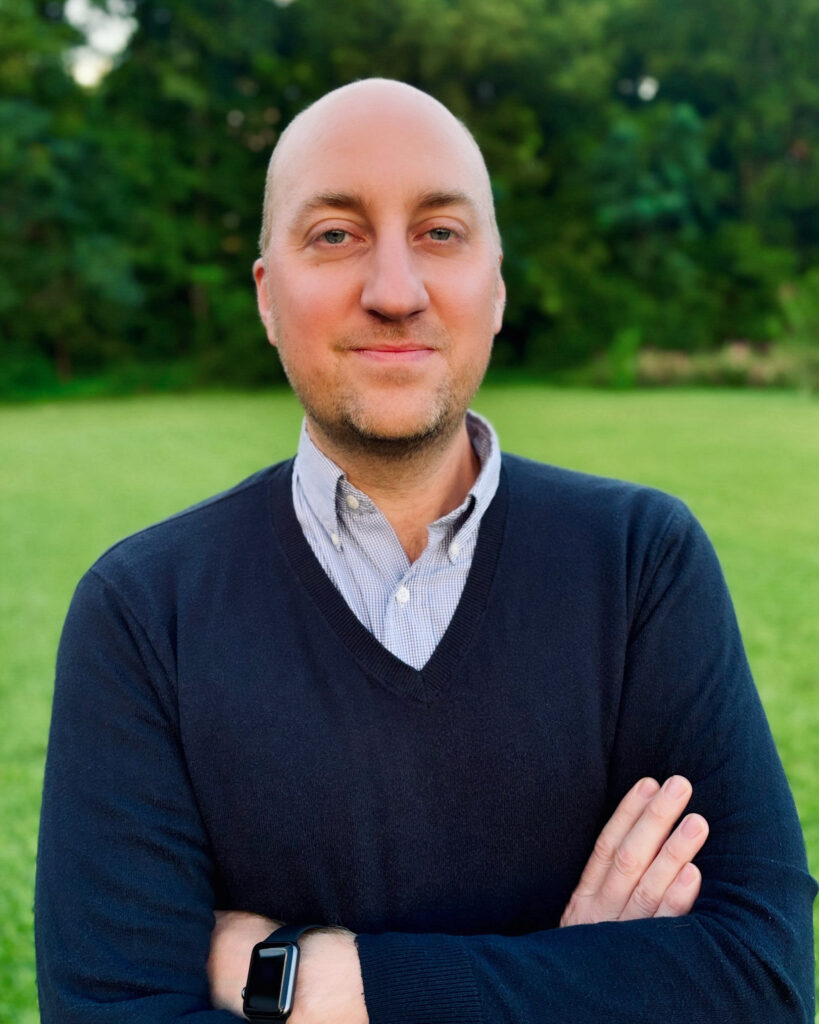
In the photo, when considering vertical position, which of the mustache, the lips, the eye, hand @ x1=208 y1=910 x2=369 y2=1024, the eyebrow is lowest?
hand @ x1=208 y1=910 x2=369 y2=1024

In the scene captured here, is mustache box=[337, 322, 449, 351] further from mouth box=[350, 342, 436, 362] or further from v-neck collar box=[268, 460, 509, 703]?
v-neck collar box=[268, 460, 509, 703]

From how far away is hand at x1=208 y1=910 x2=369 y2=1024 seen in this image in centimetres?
129

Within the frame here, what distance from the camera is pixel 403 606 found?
150 cm

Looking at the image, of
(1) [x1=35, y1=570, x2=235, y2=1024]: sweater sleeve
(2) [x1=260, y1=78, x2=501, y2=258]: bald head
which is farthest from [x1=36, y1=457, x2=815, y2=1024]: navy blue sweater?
(2) [x1=260, y1=78, x2=501, y2=258]: bald head

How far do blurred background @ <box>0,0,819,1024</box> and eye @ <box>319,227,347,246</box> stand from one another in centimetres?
1386

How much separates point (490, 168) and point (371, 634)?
2840 cm

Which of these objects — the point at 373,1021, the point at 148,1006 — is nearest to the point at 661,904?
the point at 373,1021

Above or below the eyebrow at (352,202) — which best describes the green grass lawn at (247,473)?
below

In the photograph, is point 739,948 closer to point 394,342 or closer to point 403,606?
point 403,606

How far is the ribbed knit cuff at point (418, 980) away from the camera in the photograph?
4.12 feet

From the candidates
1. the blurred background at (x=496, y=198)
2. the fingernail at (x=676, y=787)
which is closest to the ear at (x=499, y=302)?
the fingernail at (x=676, y=787)

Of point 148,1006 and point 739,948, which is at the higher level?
point 739,948

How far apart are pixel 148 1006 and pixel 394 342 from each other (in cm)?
95

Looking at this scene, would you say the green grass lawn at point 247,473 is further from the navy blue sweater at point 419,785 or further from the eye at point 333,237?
the eye at point 333,237
